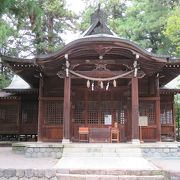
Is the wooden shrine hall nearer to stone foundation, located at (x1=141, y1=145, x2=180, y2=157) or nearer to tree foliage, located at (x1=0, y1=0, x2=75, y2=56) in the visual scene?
stone foundation, located at (x1=141, y1=145, x2=180, y2=157)

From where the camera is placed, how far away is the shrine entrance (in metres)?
15.4

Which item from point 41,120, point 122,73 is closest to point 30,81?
point 41,120

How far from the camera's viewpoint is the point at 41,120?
49.2 ft

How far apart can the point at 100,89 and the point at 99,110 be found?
3.52 feet

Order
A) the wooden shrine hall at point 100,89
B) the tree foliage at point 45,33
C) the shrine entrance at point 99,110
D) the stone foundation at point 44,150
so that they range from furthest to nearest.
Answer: the tree foliage at point 45,33 → the shrine entrance at point 99,110 → the wooden shrine hall at point 100,89 → the stone foundation at point 44,150

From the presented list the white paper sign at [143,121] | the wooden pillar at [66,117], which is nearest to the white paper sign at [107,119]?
the white paper sign at [143,121]

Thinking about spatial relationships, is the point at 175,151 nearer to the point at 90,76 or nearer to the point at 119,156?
the point at 119,156

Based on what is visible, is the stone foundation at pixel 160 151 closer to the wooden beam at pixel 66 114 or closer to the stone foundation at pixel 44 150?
the wooden beam at pixel 66 114

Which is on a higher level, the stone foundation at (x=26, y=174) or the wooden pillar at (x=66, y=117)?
the wooden pillar at (x=66, y=117)

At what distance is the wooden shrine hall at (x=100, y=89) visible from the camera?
42.7ft

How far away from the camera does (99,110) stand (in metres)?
15.5

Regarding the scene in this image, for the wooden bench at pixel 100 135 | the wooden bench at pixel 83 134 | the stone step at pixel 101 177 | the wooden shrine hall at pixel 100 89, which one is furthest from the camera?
the wooden bench at pixel 83 134

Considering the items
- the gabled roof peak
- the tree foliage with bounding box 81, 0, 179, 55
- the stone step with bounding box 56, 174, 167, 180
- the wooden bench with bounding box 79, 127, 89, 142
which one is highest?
the tree foliage with bounding box 81, 0, 179, 55

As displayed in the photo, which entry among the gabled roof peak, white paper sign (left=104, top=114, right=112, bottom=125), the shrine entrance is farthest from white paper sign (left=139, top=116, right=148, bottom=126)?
the gabled roof peak
